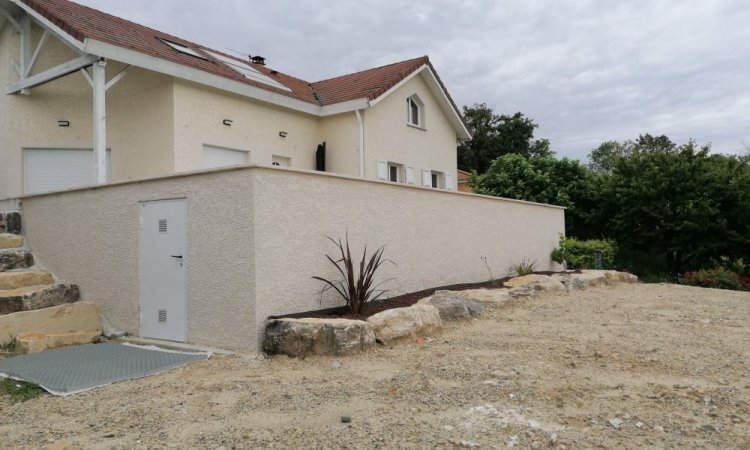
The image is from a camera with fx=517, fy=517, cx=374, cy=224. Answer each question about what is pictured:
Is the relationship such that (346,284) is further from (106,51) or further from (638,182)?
(638,182)

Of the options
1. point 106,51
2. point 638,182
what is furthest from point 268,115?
point 638,182

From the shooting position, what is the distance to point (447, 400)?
3.98m

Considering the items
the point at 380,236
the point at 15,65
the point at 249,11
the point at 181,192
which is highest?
the point at 249,11

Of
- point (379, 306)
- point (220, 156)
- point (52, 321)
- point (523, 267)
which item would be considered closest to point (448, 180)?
point (523, 267)

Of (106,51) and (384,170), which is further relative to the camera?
(384,170)

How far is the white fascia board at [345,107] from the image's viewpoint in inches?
504

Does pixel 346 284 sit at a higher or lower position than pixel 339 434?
higher

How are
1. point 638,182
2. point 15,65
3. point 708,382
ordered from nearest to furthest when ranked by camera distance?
point 708,382
point 15,65
point 638,182

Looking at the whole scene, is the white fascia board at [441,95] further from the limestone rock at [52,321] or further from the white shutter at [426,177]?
the limestone rock at [52,321]

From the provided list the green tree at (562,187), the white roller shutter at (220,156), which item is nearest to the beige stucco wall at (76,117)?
the white roller shutter at (220,156)

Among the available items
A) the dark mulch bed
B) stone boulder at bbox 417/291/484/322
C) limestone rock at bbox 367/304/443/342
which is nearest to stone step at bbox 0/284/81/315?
the dark mulch bed

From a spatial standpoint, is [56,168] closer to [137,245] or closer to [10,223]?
[10,223]

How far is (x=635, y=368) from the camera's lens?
15.5ft

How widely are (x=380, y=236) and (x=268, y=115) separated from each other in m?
5.93
